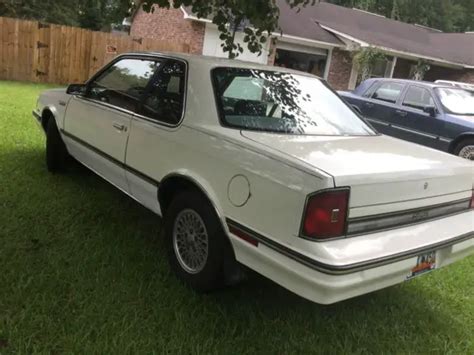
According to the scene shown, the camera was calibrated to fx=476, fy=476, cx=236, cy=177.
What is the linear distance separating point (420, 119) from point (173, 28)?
13.0 meters

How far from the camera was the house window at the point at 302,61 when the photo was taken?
68.1 feet

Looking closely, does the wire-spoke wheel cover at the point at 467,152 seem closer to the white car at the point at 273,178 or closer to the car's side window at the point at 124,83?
the white car at the point at 273,178

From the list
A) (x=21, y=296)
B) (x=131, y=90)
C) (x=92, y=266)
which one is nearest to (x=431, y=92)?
(x=131, y=90)

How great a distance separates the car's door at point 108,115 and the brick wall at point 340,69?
58.0 ft

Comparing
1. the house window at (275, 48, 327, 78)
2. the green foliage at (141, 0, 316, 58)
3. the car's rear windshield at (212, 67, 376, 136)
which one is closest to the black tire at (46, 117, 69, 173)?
the green foliage at (141, 0, 316, 58)

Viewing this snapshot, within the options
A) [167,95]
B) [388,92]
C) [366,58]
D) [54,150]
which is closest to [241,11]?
[167,95]

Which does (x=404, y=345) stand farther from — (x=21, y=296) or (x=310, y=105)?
(x=21, y=296)

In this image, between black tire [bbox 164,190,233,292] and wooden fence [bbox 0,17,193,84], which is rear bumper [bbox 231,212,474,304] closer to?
black tire [bbox 164,190,233,292]

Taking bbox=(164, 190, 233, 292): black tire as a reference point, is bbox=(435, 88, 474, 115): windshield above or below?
above

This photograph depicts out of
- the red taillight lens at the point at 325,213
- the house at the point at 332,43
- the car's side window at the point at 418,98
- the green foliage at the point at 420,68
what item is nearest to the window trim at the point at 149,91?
the red taillight lens at the point at 325,213

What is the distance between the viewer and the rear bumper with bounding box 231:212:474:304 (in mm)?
2395

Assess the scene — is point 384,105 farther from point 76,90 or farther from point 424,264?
point 424,264

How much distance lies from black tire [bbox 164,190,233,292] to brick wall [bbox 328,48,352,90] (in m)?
18.8

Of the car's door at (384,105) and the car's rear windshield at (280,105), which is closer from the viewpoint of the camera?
the car's rear windshield at (280,105)
